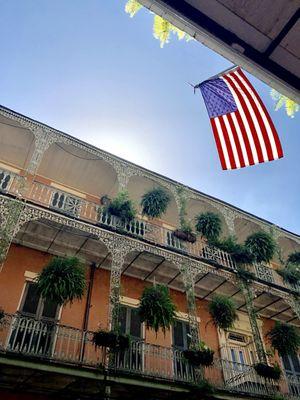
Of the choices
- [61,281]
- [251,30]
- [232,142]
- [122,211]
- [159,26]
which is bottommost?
[251,30]

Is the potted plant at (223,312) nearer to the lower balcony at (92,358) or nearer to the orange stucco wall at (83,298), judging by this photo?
the lower balcony at (92,358)

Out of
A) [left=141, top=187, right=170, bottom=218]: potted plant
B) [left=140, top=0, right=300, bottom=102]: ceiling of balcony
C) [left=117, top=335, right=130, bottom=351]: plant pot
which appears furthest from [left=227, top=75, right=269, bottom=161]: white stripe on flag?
[left=141, top=187, right=170, bottom=218]: potted plant

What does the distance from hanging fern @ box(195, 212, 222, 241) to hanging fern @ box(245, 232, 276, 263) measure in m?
1.36

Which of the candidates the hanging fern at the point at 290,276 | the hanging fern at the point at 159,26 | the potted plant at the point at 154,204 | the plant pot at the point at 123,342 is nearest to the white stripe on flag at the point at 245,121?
A: the hanging fern at the point at 159,26

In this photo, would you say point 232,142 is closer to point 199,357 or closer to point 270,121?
point 270,121

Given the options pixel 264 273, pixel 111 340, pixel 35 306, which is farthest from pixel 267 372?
pixel 35 306

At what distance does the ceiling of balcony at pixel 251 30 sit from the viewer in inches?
65.4

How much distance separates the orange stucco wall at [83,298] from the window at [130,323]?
1.02 feet

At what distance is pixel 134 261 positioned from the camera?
1116 centimetres

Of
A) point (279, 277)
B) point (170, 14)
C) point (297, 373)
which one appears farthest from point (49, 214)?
point (297, 373)

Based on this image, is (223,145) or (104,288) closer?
(223,145)

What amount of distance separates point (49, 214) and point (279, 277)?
977 cm

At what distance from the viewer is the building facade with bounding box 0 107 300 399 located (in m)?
7.66

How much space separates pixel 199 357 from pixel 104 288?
150 inches
